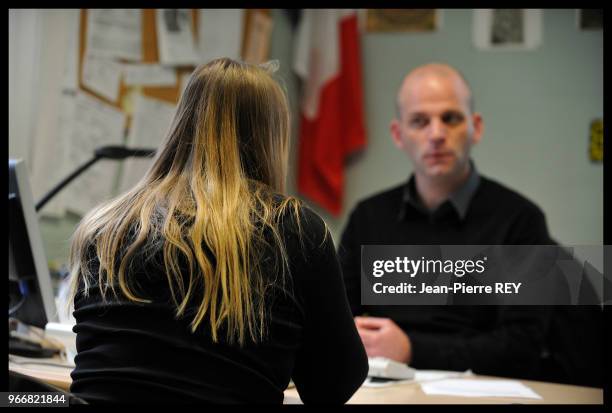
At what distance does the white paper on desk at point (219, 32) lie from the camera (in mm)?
2264

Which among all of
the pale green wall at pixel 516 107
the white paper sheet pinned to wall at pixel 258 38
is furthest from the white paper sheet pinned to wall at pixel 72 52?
the pale green wall at pixel 516 107

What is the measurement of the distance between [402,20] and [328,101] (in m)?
0.41

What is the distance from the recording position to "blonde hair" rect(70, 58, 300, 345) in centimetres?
83

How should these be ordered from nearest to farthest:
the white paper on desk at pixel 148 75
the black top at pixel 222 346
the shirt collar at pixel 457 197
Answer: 1. the black top at pixel 222 346
2. the shirt collar at pixel 457 197
3. the white paper on desk at pixel 148 75

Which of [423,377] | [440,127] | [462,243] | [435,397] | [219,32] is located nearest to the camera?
[435,397]

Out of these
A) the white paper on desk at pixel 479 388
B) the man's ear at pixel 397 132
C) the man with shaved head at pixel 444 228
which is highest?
the man's ear at pixel 397 132

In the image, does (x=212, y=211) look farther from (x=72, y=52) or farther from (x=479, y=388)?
(x=72, y=52)

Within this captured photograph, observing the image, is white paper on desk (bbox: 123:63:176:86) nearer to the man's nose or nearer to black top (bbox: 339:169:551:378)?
black top (bbox: 339:169:551:378)

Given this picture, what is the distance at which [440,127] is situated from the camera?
182cm

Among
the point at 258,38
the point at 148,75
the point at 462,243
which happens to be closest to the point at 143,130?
the point at 148,75

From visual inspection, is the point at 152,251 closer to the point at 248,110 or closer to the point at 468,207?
the point at 248,110

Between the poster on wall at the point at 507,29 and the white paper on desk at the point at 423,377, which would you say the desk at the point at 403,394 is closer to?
the white paper on desk at the point at 423,377

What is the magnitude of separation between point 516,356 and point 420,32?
4.74ft

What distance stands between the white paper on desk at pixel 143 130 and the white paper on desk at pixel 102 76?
0.31 ft
